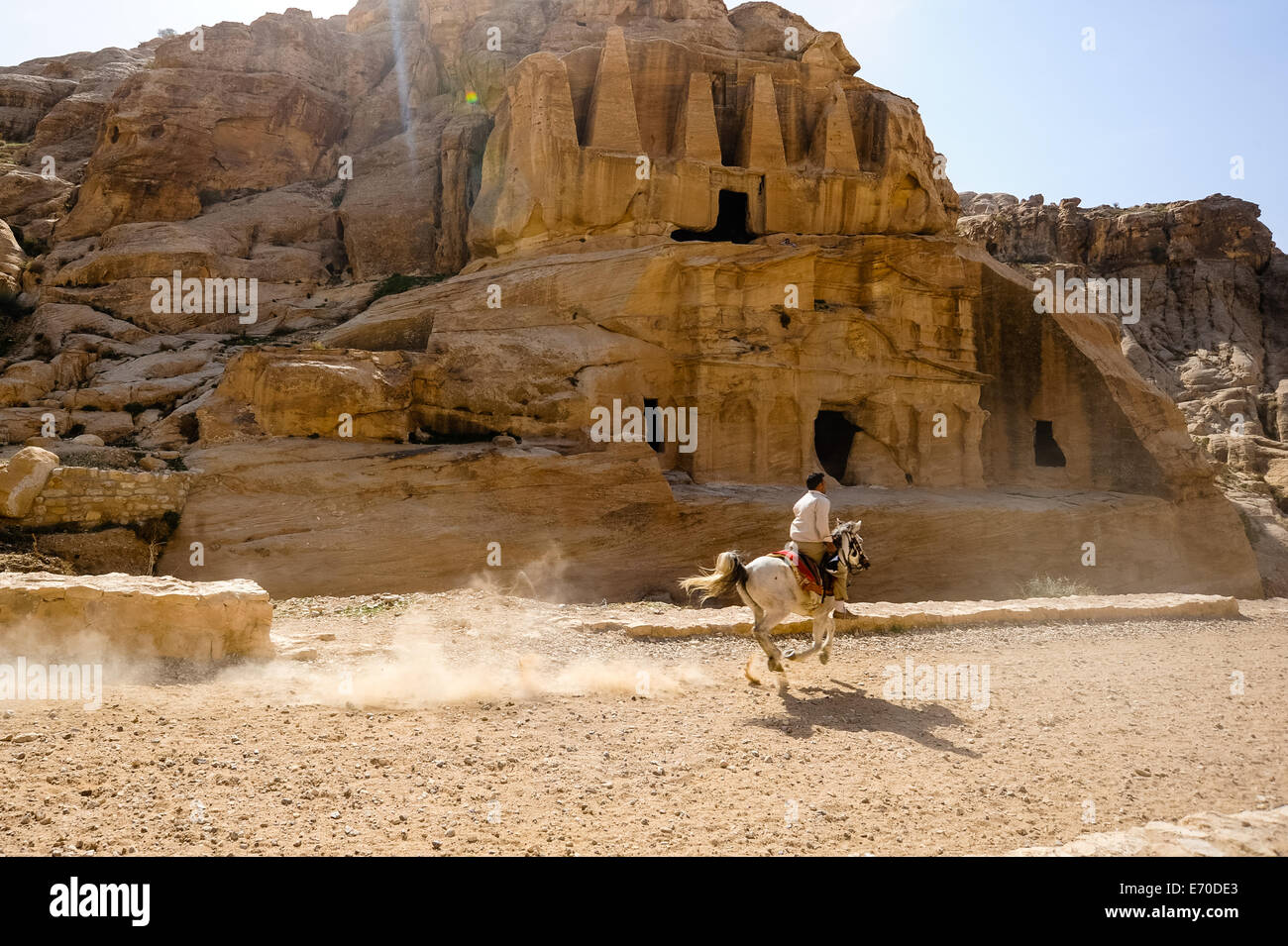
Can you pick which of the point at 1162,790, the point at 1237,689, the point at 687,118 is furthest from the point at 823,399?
the point at 1162,790

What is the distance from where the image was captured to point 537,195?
78.0 feet

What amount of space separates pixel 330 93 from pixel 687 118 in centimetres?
1821

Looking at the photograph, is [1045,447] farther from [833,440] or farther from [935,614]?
[935,614]

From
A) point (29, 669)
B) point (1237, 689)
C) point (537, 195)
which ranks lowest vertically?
point (1237, 689)

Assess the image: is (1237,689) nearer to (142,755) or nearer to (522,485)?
(142,755)

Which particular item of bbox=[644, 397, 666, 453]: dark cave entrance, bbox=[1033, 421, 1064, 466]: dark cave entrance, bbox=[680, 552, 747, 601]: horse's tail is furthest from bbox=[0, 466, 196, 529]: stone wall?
bbox=[1033, 421, 1064, 466]: dark cave entrance

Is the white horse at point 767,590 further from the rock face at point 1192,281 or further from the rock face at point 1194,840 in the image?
the rock face at point 1192,281

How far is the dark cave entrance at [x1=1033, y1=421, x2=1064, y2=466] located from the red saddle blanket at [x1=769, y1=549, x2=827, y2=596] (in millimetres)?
19845

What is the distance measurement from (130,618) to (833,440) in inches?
861

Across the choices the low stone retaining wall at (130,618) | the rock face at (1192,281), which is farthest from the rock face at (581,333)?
the rock face at (1192,281)

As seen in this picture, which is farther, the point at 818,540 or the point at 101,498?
the point at 101,498

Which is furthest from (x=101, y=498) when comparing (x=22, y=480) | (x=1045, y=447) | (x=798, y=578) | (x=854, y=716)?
(x=1045, y=447)

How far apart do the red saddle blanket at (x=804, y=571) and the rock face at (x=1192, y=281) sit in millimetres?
39771

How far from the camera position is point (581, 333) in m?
21.1
